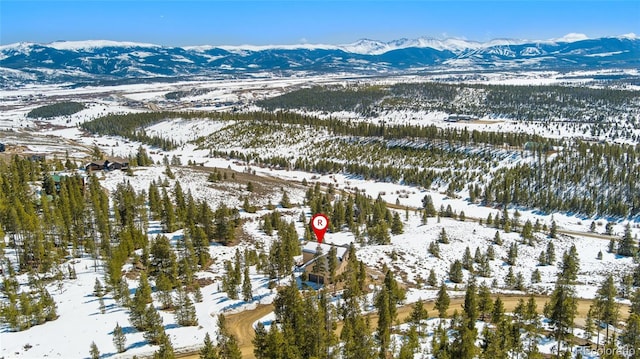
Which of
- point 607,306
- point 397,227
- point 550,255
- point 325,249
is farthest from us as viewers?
point 397,227

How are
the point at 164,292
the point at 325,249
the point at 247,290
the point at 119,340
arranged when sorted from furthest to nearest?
the point at 325,249 → the point at 247,290 → the point at 164,292 → the point at 119,340

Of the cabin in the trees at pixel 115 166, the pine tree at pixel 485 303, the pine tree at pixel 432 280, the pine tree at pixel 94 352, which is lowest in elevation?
the pine tree at pixel 432 280

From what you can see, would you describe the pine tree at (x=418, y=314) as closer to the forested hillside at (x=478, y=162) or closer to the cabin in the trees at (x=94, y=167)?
the forested hillside at (x=478, y=162)

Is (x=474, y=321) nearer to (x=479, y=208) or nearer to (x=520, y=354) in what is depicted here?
(x=520, y=354)

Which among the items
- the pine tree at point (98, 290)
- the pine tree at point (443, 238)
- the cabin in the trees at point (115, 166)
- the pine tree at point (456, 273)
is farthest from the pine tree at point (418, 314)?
the cabin in the trees at point (115, 166)

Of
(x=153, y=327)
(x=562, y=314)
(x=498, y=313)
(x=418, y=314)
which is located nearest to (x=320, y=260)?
(x=418, y=314)

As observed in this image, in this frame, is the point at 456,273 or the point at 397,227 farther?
the point at 397,227

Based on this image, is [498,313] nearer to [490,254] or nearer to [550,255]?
[490,254]

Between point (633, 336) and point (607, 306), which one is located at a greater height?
point (633, 336)
